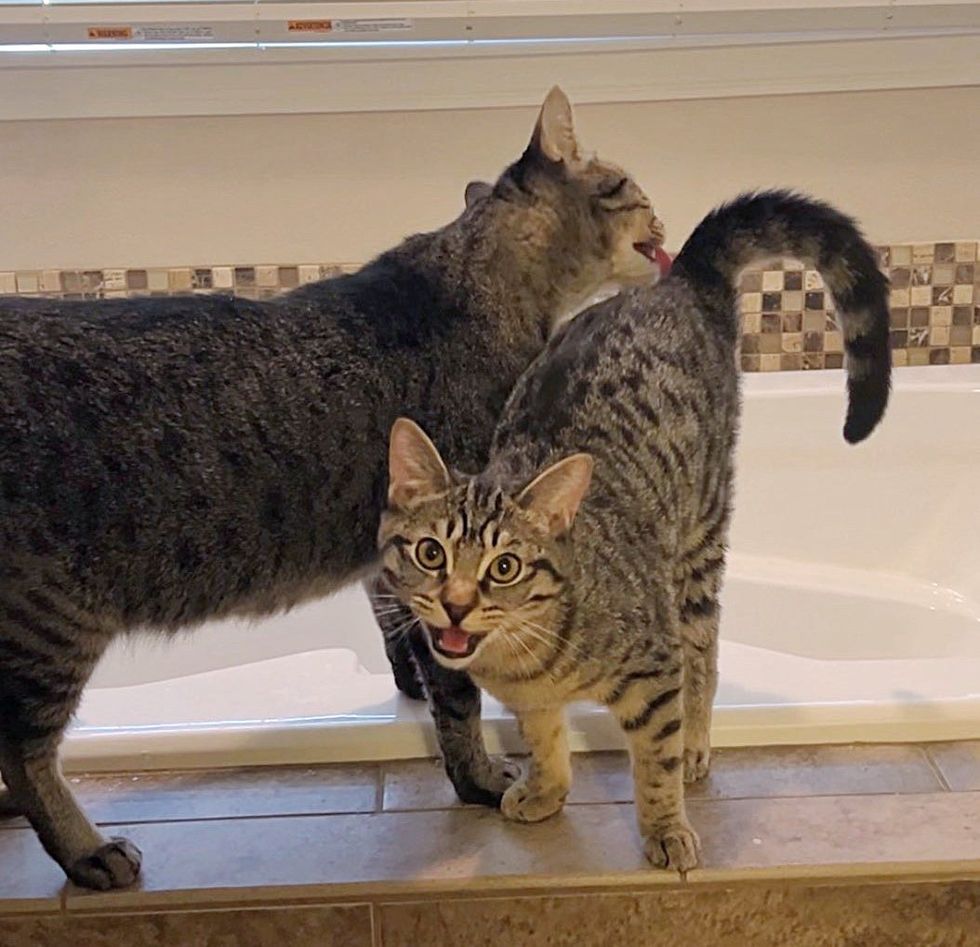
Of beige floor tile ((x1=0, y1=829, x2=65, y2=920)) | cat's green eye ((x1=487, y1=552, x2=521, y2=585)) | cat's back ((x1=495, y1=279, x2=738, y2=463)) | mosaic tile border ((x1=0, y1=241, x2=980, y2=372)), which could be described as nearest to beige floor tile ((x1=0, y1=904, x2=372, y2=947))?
beige floor tile ((x1=0, y1=829, x2=65, y2=920))

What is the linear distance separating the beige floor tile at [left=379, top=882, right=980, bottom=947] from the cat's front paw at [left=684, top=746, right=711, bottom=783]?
167 millimetres

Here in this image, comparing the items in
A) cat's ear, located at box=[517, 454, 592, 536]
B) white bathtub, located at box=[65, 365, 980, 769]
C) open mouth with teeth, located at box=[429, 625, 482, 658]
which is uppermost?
cat's ear, located at box=[517, 454, 592, 536]

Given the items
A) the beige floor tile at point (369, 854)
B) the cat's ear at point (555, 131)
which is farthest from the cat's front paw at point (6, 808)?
the cat's ear at point (555, 131)

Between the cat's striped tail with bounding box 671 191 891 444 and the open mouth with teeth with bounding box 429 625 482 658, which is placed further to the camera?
the cat's striped tail with bounding box 671 191 891 444

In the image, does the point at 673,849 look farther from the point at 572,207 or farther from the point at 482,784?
the point at 572,207

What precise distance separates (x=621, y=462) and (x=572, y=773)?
0.37m

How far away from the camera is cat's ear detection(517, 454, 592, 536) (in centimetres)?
111

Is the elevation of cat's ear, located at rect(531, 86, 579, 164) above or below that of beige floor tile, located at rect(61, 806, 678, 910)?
above

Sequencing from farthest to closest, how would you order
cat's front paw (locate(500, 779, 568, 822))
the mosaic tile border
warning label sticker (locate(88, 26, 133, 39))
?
the mosaic tile border < warning label sticker (locate(88, 26, 133, 39)) < cat's front paw (locate(500, 779, 568, 822))

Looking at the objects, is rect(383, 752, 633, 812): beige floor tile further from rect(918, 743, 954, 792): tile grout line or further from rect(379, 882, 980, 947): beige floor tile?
rect(918, 743, 954, 792): tile grout line

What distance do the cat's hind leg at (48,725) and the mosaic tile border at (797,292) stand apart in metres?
1.11

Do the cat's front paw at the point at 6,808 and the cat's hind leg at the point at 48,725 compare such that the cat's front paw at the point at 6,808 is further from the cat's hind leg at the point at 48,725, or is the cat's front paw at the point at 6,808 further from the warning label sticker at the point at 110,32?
the warning label sticker at the point at 110,32

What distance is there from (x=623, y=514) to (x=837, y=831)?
0.40m

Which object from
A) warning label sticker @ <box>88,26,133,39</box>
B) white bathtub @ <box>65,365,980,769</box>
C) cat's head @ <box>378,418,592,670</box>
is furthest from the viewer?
white bathtub @ <box>65,365,980,769</box>
